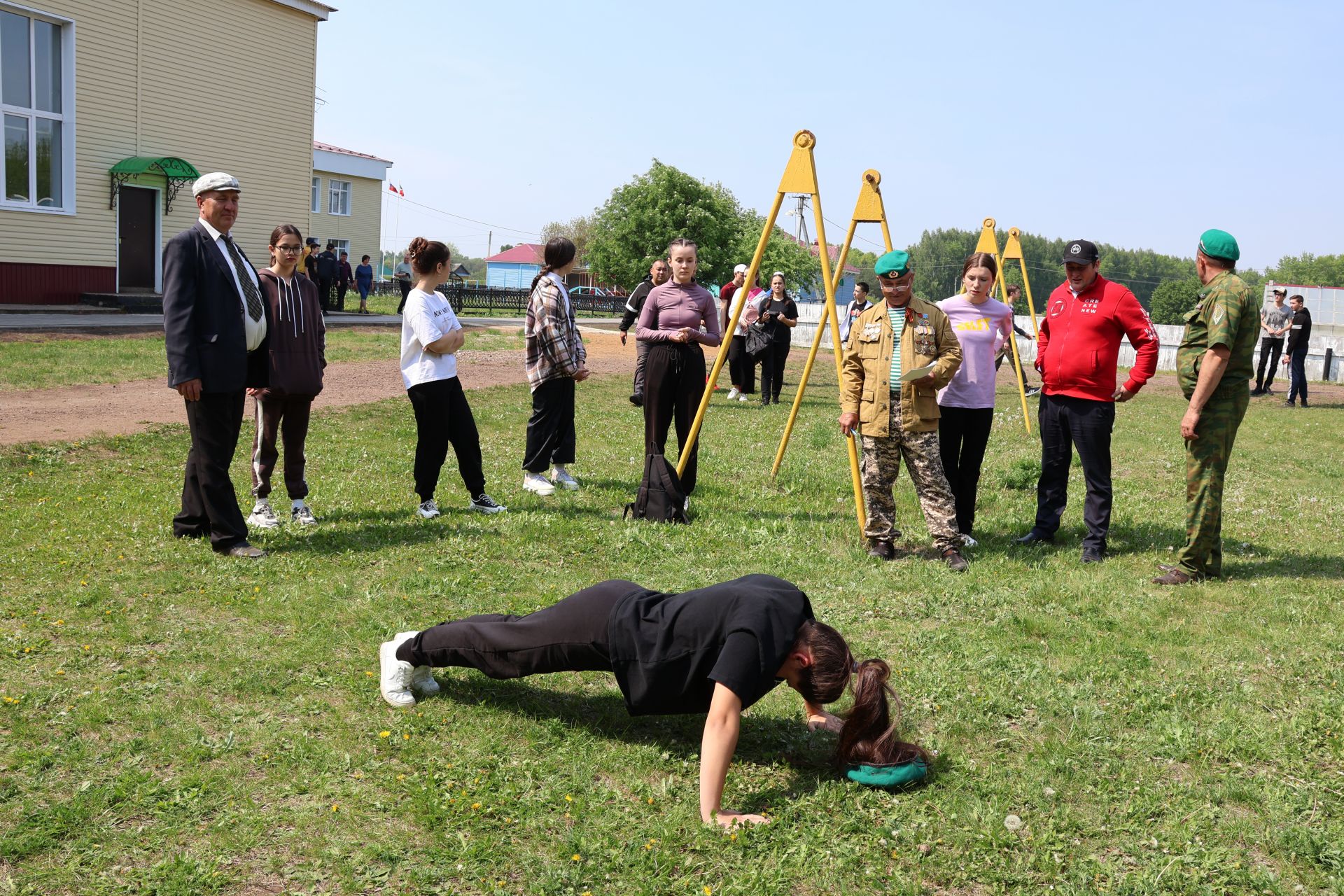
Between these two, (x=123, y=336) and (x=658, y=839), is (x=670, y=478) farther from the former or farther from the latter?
(x=123, y=336)

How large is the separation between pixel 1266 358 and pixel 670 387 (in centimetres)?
1983

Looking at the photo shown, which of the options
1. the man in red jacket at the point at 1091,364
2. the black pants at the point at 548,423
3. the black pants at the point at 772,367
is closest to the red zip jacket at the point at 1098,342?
the man in red jacket at the point at 1091,364

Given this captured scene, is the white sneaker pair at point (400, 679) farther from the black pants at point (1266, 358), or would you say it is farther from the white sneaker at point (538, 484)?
the black pants at point (1266, 358)

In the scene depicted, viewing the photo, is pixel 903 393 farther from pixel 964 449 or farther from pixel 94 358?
pixel 94 358

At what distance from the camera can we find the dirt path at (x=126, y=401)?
10125 millimetres

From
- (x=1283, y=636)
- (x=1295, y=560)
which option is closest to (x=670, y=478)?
(x=1283, y=636)

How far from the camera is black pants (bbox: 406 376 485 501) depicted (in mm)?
7383

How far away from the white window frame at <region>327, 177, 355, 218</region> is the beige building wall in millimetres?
23905

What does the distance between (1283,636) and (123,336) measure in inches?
748

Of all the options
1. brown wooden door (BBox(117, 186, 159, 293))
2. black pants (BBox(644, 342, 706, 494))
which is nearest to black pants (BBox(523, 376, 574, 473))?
black pants (BBox(644, 342, 706, 494))

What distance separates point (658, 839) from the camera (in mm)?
3570

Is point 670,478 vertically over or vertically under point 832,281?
under

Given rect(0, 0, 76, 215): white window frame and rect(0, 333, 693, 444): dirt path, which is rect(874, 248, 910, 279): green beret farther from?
rect(0, 0, 76, 215): white window frame

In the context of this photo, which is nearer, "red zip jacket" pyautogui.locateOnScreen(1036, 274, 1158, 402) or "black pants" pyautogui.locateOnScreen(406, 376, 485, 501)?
"red zip jacket" pyautogui.locateOnScreen(1036, 274, 1158, 402)
